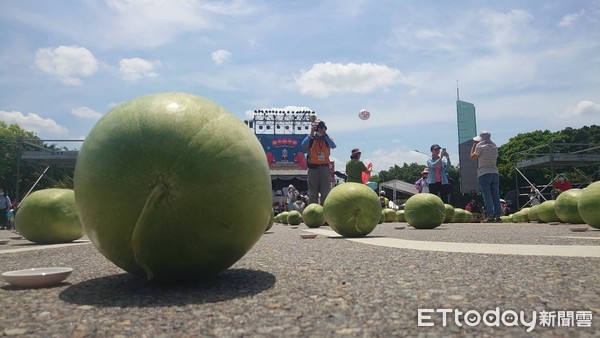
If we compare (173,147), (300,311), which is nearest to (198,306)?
(300,311)

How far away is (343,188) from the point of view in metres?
8.13

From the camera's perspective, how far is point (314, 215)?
13180 mm

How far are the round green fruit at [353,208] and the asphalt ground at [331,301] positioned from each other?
350cm

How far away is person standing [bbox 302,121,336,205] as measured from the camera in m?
13.9

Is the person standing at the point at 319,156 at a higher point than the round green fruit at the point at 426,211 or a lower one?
higher

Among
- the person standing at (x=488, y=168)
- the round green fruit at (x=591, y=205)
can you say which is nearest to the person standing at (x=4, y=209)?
the person standing at (x=488, y=168)

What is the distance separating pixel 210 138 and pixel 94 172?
874 mm

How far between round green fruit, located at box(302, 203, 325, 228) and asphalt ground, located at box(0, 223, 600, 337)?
8657 mm

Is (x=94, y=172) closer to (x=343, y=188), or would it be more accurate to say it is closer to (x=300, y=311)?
(x=300, y=311)

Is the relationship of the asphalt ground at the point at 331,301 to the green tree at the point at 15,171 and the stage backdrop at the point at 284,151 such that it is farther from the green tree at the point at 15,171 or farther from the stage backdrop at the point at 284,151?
the stage backdrop at the point at 284,151

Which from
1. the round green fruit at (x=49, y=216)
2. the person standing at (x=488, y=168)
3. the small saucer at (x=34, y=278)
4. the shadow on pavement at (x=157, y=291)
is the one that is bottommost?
the shadow on pavement at (x=157, y=291)

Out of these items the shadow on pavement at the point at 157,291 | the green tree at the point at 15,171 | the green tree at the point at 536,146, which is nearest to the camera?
the shadow on pavement at the point at 157,291

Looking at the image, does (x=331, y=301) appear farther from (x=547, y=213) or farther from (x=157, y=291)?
(x=547, y=213)

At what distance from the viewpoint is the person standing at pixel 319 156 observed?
1388 cm
